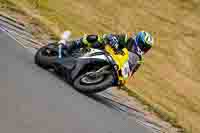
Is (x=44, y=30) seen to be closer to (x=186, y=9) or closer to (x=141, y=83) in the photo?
(x=141, y=83)

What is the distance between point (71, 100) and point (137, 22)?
12.7m

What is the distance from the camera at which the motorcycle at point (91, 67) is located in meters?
12.9

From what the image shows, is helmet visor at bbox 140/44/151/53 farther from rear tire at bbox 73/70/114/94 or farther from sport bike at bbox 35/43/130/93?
rear tire at bbox 73/70/114/94

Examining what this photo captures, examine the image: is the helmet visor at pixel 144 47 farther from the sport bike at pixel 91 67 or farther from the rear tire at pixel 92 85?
the rear tire at pixel 92 85

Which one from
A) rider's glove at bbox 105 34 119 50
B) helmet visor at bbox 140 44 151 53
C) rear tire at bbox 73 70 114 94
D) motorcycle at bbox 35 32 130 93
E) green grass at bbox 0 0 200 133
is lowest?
green grass at bbox 0 0 200 133

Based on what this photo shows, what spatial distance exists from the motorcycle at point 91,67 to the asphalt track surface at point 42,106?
0.20m

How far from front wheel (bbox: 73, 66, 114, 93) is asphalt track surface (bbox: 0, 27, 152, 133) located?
0.15m

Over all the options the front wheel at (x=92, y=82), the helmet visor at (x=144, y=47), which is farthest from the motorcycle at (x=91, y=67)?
the helmet visor at (x=144, y=47)

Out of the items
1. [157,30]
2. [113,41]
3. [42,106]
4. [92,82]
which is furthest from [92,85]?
[157,30]

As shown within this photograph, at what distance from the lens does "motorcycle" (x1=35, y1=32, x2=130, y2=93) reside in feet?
42.5

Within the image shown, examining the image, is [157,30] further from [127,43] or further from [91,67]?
[91,67]

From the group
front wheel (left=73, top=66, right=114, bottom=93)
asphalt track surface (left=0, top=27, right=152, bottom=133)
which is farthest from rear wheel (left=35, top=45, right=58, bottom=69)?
front wheel (left=73, top=66, right=114, bottom=93)

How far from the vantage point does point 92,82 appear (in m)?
13.0

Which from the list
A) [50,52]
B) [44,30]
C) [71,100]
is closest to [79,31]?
[44,30]
